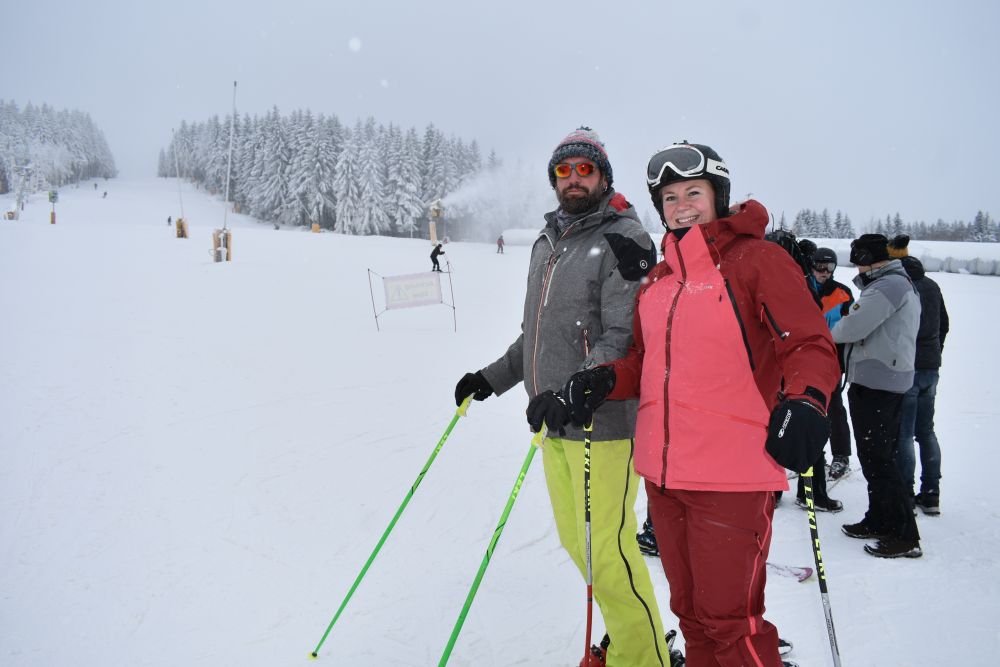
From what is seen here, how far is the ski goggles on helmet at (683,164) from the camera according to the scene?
7.13 ft

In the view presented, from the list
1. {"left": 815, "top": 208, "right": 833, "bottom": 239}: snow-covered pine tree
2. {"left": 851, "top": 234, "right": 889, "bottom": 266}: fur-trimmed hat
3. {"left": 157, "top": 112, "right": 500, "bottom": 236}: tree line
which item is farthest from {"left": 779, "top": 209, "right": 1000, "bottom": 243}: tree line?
{"left": 851, "top": 234, "right": 889, "bottom": 266}: fur-trimmed hat

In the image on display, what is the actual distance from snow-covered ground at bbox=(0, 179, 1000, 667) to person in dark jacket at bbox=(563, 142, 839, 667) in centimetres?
134

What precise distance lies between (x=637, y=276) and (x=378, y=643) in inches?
98.9

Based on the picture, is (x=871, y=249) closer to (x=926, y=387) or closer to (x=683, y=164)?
(x=926, y=387)

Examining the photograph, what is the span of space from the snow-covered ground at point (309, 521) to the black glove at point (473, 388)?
1.37 meters

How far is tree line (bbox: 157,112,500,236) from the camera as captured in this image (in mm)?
54812

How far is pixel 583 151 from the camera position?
2.75 m

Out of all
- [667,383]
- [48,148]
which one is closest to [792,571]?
[667,383]

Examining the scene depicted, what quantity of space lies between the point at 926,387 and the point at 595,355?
3847 mm

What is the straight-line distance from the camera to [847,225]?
77500 mm

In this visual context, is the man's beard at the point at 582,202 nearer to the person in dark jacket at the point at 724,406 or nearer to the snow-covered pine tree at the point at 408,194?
the person in dark jacket at the point at 724,406

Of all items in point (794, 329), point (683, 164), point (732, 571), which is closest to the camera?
point (794, 329)

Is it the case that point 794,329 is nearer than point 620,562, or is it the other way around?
point 794,329

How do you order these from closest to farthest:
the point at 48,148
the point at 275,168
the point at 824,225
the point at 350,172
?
the point at 350,172, the point at 275,168, the point at 824,225, the point at 48,148
